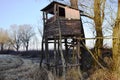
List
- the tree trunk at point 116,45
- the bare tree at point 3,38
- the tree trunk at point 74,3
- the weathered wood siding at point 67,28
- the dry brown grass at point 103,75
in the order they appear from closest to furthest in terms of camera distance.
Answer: the dry brown grass at point 103,75 < the tree trunk at point 116,45 < the weathered wood siding at point 67,28 < the tree trunk at point 74,3 < the bare tree at point 3,38

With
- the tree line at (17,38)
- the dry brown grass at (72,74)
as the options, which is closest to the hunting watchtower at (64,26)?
the dry brown grass at (72,74)

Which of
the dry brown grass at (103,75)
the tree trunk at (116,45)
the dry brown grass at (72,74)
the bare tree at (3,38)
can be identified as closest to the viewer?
the dry brown grass at (103,75)

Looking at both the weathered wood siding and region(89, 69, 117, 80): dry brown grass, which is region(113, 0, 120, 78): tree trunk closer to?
region(89, 69, 117, 80): dry brown grass

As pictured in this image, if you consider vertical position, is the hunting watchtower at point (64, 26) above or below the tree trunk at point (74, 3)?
below

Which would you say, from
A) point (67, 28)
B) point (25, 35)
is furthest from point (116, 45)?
point (25, 35)

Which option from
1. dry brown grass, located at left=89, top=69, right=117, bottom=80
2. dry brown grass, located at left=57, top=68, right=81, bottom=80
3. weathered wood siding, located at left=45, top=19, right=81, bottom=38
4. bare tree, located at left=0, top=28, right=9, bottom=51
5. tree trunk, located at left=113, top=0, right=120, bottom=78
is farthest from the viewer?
bare tree, located at left=0, top=28, right=9, bottom=51

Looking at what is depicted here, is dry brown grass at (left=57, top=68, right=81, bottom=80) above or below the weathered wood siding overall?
below

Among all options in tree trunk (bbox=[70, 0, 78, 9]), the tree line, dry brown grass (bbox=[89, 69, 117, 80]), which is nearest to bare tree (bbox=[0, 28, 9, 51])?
the tree line

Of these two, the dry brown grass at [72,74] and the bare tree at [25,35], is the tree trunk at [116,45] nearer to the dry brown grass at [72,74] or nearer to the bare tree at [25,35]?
the dry brown grass at [72,74]

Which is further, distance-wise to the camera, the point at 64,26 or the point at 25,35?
the point at 25,35

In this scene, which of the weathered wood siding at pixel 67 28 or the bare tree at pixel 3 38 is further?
the bare tree at pixel 3 38

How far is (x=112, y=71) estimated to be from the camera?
15.7 m

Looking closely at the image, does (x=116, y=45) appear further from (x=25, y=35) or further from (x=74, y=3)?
(x=25, y=35)

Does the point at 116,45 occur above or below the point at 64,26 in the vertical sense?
below
